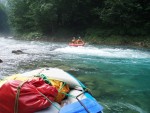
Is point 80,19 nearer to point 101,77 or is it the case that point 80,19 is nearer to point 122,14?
point 122,14

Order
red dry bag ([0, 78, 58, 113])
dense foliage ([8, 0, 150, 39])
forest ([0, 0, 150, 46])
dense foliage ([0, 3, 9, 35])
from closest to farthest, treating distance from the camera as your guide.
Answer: red dry bag ([0, 78, 58, 113]) → forest ([0, 0, 150, 46]) → dense foliage ([8, 0, 150, 39]) → dense foliage ([0, 3, 9, 35])

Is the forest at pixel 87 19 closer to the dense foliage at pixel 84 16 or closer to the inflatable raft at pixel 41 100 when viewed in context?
the dense foliage at pixel 84 16

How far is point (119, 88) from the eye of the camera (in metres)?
9.23

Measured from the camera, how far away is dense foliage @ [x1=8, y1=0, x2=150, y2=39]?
1148 inches

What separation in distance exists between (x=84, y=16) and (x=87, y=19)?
0.60m

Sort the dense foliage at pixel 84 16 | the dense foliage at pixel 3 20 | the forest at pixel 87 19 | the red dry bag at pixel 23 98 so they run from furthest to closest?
the dense foliage at pixel 3 20, the dense foliage at pixel 84 16, the forest at pixel 87 19, the red dry bag at pixel 23 98

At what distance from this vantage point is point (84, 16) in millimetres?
38062

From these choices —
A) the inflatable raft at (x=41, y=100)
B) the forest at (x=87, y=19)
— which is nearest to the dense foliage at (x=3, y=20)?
the forest at (x=87, y=19)

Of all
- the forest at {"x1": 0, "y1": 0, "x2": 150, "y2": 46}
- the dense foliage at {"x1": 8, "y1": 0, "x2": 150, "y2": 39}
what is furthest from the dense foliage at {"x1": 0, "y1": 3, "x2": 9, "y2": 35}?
the forest at {"x1": 0, "y1": 0, "x2": 150, "y2": 46}

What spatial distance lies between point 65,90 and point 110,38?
25.7 m

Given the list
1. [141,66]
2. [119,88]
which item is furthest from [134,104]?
[141,66]

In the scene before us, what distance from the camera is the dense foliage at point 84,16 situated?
29.1 m

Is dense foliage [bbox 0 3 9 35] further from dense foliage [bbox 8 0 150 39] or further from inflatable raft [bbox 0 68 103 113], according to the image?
inflatable raft [bbox 0 68 103 113]

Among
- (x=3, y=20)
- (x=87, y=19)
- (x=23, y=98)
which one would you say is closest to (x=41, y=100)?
(x=23, y=98)
